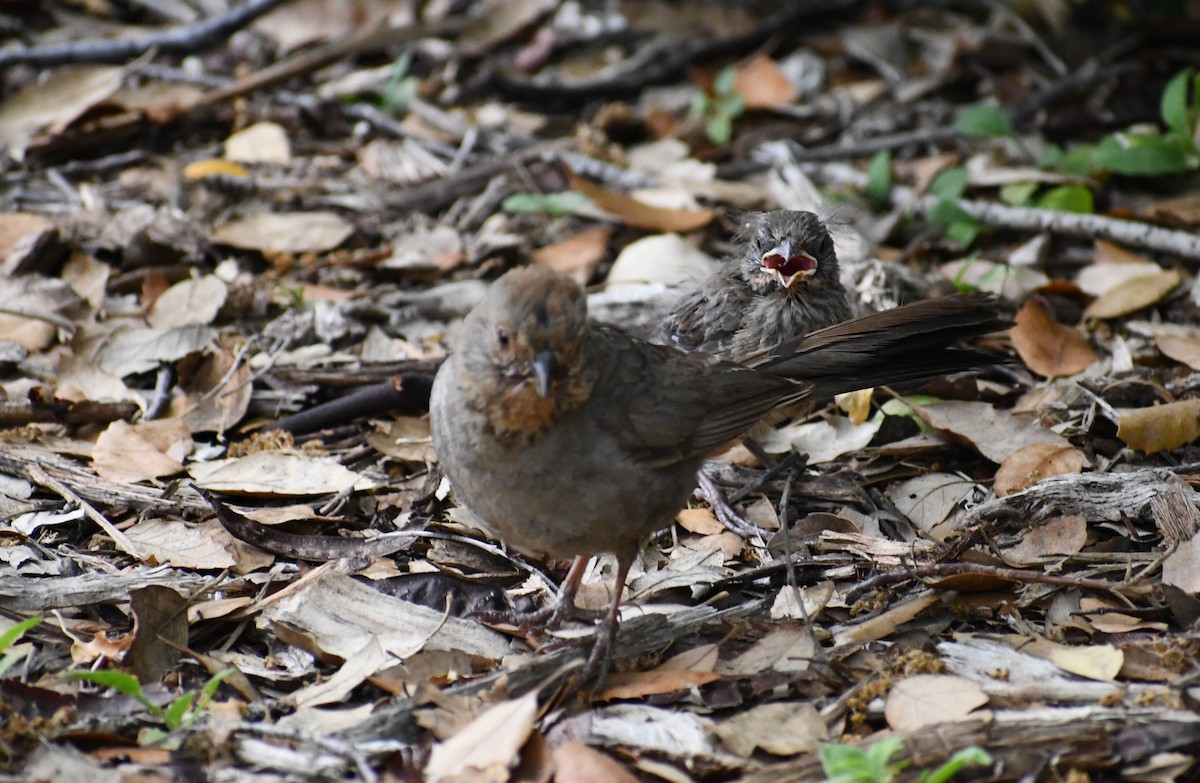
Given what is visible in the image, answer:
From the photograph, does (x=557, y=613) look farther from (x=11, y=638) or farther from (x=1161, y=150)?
(x=1161, y=150)

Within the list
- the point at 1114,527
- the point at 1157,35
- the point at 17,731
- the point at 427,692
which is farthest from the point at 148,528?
the point at 1157,35

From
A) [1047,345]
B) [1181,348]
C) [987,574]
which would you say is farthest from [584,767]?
[1181,348]

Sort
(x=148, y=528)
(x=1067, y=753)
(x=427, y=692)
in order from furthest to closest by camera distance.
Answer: (x=148, y=528) → (x=427, y=692) → (x=1067, y=753)

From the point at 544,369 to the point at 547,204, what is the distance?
9.65ft

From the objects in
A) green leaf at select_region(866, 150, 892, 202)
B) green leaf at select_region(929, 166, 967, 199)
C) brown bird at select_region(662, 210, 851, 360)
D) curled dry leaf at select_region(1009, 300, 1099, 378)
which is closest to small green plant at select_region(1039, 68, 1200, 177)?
green leaf at select_region(929, 166, 967, 199)

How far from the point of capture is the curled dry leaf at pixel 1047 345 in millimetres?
5297

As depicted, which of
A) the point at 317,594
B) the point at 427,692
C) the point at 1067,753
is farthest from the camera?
the point at 317,594

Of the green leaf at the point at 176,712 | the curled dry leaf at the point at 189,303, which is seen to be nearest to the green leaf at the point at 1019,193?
the curled dry leaf at the point at 189,303

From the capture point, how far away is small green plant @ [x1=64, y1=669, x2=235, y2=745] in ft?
10.5

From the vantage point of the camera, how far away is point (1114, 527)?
4.29m

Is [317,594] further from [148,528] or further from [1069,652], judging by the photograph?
[1069,652]

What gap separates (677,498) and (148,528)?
182 cm

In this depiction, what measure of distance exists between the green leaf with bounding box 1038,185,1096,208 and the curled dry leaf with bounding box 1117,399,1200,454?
6.20 ft

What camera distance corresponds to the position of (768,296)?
540cm
